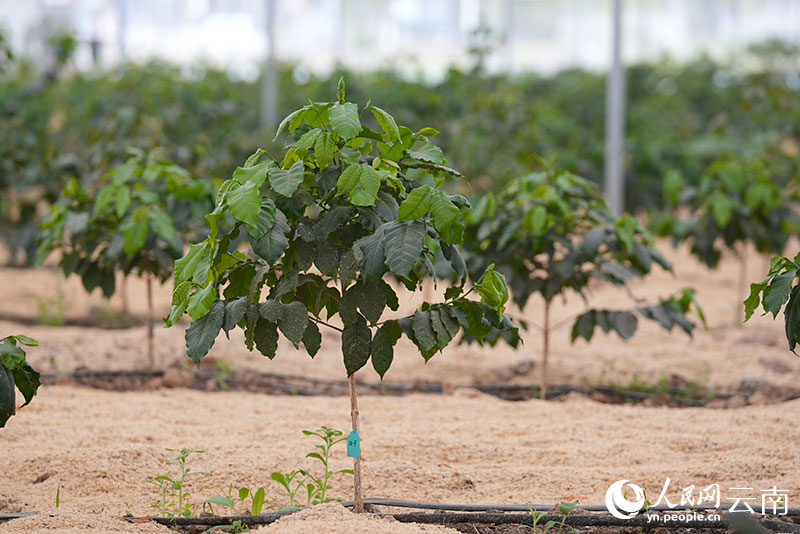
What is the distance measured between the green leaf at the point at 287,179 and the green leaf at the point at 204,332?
34cm

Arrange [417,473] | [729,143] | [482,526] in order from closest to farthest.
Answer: [482,526], [417,473], [729,143]

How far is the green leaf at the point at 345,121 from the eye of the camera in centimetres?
224

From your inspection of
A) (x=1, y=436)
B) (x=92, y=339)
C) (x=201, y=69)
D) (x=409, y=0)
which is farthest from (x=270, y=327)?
(x=409, y=0)

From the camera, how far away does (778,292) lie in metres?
2.49

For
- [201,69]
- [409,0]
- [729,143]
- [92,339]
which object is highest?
[409,0]

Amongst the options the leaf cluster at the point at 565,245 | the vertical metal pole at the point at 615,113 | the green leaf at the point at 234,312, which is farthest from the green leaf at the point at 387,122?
the vertical metal pole at the point at 615,113

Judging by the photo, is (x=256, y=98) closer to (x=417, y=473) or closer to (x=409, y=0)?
(x=409, y=0)

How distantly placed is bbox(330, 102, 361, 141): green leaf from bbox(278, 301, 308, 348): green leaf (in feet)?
1.47

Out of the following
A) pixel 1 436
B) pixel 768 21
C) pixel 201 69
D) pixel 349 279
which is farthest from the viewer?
pixel 768 21

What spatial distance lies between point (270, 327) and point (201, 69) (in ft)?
28.9

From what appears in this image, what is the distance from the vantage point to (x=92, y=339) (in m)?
4.96

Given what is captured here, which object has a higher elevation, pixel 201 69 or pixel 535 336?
pixel 201 69

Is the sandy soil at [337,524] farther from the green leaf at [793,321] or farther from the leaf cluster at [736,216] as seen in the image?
the leaf cluster at [736,216]

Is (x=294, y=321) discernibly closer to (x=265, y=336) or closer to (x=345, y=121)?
(x=265, y=336)
